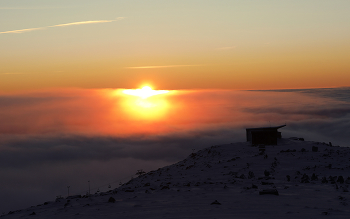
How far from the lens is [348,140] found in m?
141

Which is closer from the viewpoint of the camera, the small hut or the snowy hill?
the snowy hill

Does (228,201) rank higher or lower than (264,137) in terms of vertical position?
lower

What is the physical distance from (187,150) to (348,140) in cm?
8008

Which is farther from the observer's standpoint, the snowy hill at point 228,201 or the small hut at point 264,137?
the small hut at point 264,137

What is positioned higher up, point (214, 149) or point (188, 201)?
point (214, 149)

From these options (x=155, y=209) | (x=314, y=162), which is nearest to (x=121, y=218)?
(x=155, y=209)

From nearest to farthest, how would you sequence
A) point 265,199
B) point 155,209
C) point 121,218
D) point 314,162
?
point 121,218
point 155,209
point 265,199
point 314,162

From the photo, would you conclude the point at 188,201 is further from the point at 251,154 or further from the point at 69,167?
the point at 69,167

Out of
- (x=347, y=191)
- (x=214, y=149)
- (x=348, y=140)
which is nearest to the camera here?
(x=347, y=191)

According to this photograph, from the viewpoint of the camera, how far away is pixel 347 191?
1369cm

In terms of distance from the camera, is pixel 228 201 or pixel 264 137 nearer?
pixel 228 201

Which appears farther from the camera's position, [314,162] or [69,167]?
[69,167]

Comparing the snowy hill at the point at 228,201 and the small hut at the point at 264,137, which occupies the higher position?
the small hut at the point at 264,137

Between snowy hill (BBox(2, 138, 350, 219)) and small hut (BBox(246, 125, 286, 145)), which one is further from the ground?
small hut (BBox(246, 125, 286, 145))
